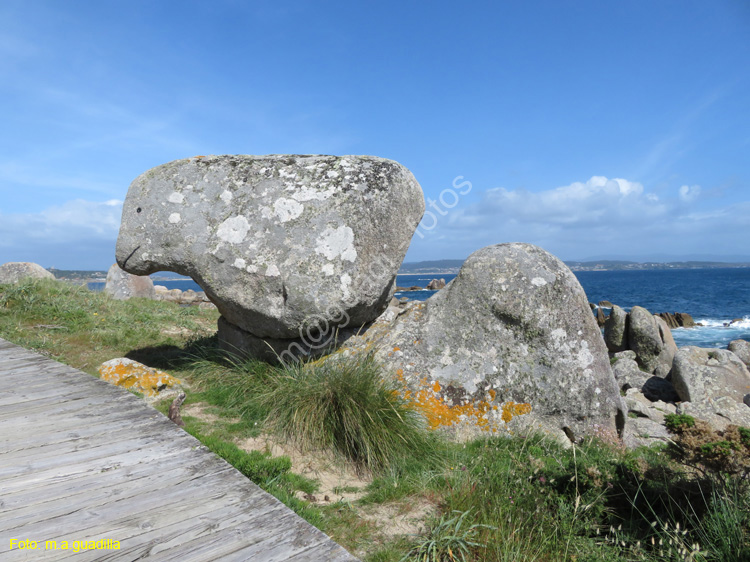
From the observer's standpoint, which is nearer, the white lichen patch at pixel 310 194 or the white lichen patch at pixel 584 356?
the white lichen patch at pixel 584 356

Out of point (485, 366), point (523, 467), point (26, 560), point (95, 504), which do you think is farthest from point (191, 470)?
point (485, 366)

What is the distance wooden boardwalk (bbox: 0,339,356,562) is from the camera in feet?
7.75

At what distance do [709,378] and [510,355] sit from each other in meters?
9.32

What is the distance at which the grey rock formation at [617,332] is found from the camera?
18.5 metres

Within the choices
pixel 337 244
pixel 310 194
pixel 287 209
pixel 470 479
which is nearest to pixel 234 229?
pixel 287 209

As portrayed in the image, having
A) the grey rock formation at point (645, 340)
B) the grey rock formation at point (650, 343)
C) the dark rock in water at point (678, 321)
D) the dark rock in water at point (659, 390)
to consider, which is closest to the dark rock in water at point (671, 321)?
the dark rock in water at point (678, 321)

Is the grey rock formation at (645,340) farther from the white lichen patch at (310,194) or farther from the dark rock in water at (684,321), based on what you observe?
the dark rock in water at (684,321)

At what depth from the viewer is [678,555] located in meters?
3.24

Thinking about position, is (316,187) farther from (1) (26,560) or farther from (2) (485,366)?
(1) (26,560)

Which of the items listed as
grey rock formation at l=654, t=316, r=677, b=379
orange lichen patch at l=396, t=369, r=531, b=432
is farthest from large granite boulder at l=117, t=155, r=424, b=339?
Result: grey rock formation at l=654, t=316, r=677, b=379

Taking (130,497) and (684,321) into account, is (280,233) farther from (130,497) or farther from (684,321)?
(684,321)

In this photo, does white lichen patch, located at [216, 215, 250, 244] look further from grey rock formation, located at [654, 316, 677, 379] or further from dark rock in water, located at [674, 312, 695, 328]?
dark rock in water, located at [674, 312, 695, 328]

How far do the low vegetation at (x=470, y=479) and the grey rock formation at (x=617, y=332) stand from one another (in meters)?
14.2

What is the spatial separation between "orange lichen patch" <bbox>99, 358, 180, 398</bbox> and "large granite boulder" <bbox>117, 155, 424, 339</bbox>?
1240mm
